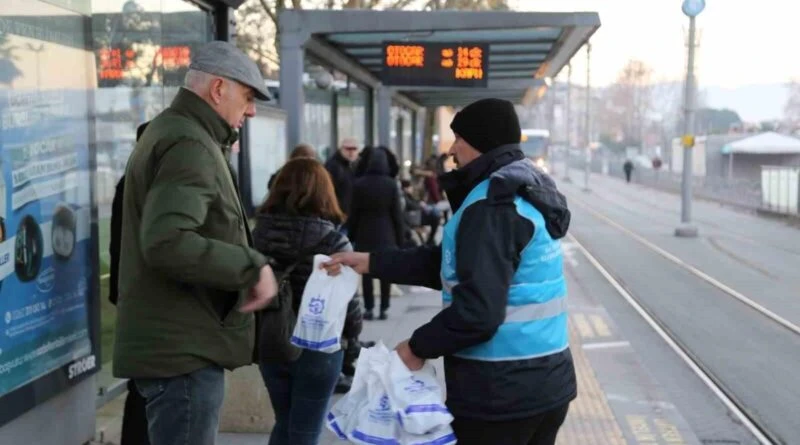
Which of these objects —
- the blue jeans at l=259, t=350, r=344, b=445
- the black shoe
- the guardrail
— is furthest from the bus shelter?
the guardrail

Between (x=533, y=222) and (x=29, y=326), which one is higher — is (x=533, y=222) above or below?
above

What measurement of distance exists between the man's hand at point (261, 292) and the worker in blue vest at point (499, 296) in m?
0.42

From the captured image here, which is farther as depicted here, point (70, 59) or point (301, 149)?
point (301, 149)

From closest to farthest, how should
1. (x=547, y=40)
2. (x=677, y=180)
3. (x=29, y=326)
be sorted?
(x=29, y=326) < (x=547, y=40) < (x=677, y=180)

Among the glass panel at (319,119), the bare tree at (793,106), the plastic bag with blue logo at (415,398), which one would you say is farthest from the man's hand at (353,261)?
the bare tree at (793,106)

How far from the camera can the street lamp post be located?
2120 cm

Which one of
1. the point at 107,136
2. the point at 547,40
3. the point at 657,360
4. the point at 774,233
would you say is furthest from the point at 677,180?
the point at 107,136

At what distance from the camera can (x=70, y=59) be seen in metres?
4.73

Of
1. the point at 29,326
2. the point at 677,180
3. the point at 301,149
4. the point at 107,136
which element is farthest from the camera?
the point at 677,180

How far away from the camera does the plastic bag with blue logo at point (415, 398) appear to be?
285 centimetres

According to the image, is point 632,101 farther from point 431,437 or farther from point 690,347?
point 431,437

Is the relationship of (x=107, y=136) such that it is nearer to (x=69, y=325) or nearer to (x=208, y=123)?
(x=69, y=325)

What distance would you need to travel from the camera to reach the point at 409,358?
2.94m

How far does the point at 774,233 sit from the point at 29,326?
21.9m
